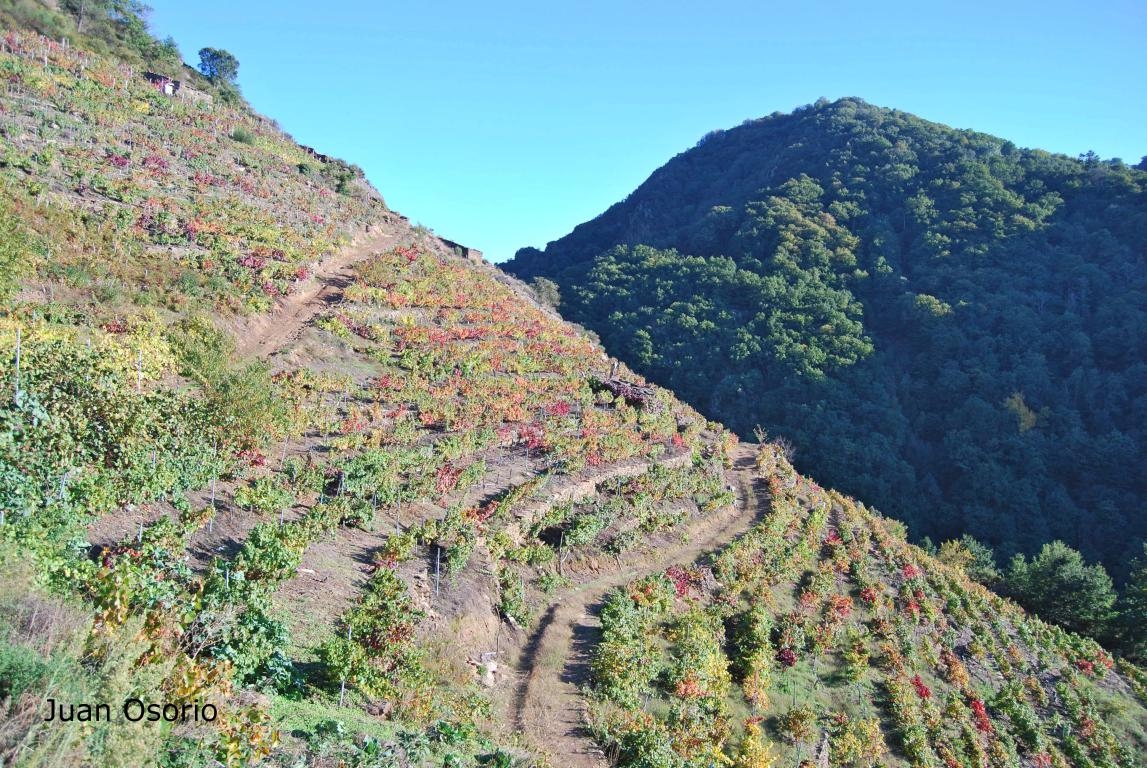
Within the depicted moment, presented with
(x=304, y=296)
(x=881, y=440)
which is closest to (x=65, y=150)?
(x=304, y=296)

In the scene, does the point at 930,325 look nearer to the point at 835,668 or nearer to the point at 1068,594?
the point at 1068,594

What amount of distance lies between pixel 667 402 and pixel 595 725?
19508mm

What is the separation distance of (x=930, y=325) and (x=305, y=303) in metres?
50.4

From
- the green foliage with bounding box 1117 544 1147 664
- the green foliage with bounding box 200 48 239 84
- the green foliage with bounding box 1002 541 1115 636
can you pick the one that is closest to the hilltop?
the green foliage with bounding box 1117 544 1147 664

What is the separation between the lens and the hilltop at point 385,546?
735 cm

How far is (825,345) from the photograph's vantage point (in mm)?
54062

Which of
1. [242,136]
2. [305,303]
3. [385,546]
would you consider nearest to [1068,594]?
[385,546]

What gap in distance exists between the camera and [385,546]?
1338 centimetres

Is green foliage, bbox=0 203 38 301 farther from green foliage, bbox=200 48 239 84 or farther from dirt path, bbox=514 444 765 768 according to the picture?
green foliage, bbox=200 48 239 84

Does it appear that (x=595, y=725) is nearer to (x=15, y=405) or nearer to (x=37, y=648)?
(x=37, y=648)

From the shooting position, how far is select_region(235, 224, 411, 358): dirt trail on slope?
75.9 ft

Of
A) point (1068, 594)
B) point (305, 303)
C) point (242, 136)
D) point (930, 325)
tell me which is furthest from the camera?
point (930, 325)

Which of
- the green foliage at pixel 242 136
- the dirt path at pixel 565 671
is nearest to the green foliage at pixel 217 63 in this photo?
the green foliage at pixel 242 136

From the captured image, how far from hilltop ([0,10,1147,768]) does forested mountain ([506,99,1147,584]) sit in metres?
17.8
